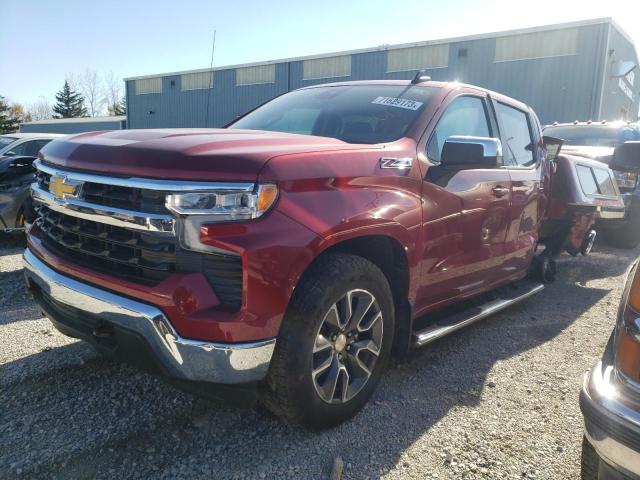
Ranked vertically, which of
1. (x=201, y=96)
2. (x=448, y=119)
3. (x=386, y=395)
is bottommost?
(x=386, y=395)

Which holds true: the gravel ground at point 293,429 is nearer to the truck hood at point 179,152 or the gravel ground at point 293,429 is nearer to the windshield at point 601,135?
the truck hood at point 179,152

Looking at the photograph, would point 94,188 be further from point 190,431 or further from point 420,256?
point 420,256

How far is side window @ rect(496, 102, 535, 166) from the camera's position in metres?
3.94

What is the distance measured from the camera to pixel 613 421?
65.9 inches

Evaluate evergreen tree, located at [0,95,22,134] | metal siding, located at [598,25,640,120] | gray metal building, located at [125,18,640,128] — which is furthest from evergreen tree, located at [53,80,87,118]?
metal siding, located at [598,25,640,120]

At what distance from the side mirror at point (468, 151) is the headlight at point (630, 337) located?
112 centimetres

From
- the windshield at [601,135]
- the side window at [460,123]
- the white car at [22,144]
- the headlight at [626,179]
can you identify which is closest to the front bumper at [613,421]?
the side window at [460,123]

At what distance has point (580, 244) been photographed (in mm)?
5629

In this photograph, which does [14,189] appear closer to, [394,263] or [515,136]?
[394,263]

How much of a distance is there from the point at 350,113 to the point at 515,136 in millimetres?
1669

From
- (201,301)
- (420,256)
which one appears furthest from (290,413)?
(420,256)

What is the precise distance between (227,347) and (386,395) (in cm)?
131

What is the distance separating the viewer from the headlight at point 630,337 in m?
1.75

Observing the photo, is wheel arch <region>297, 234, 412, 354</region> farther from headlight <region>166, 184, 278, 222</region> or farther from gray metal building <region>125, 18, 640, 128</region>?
gray metal building <region>125, 18, 640, 128</region>
